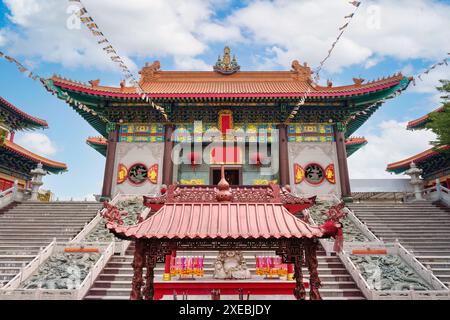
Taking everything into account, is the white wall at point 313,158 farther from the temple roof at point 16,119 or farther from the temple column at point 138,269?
the temple roof at point 16,119

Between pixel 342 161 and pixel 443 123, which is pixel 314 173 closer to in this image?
pixel 342 161

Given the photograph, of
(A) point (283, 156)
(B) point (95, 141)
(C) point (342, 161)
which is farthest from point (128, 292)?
(B) point (95, 141)

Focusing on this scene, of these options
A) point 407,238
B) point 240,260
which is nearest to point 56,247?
point 240,260

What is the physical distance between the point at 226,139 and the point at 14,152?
17.1 metres

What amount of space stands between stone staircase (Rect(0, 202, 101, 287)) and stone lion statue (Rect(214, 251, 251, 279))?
6159 millimetres

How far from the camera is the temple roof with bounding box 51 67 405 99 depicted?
15.2 metres

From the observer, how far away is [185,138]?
16.7 meters

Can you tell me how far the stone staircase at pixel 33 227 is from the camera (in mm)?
9141

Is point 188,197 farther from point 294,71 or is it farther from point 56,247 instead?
point 294,71

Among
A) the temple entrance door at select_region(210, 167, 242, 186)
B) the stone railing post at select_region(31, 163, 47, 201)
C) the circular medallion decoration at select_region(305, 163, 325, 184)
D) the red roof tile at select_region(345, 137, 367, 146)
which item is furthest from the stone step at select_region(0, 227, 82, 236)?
the red roof tile at select_region(345, 137, 367, 146)

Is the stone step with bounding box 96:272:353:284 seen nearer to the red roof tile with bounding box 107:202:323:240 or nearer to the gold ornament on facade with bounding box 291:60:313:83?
the red roof tile with bounding box 107:202:323:240
